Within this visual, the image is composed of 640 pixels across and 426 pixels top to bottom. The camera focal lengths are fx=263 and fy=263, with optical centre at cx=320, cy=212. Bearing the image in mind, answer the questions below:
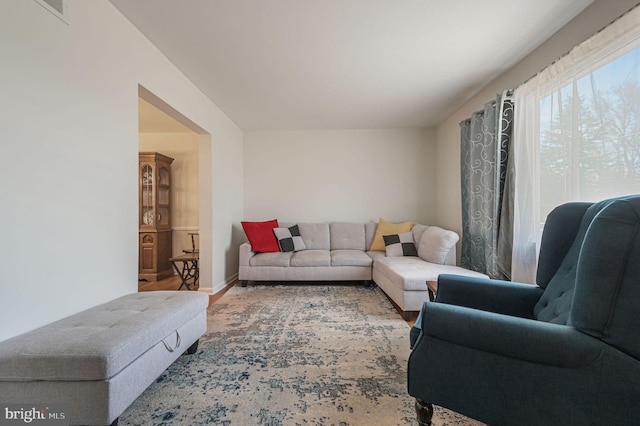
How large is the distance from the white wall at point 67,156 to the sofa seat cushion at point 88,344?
178 millimetres

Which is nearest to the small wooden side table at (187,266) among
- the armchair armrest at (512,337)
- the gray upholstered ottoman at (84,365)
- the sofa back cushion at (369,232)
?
the gray upholstered ottoman at (84,365)

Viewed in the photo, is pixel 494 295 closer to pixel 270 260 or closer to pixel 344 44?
pixel 344 44

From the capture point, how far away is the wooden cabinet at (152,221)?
4.05 m

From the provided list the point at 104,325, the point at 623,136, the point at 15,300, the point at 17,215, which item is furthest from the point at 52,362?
the point at 623,136

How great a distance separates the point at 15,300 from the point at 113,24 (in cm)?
185

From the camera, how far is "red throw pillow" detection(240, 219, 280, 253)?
3951 millimetres

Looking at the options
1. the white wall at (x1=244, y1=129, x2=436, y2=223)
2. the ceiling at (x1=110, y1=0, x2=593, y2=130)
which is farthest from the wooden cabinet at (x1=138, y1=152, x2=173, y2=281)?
the ceiling at (x1=110, y1=0, x2=593, y2=130)

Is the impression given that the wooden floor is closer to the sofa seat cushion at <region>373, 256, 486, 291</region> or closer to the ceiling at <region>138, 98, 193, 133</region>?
the sofa seat cushion at <region>373, 256, 486, 291</region>

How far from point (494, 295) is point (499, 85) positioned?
7.83 ft

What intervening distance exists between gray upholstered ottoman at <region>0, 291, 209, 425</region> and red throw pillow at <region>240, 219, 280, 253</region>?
8.29ft

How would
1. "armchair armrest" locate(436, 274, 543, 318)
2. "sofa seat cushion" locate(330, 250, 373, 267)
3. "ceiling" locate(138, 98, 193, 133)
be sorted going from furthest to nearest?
"sofa seat cushion" locate(330, 250, 373, 267)
"ceiling" locate(138, 98, 193, 133)
"armchair armrest" locate(436, 274, 543, 318)

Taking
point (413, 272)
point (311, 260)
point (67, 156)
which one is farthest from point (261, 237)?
point (67, 156)

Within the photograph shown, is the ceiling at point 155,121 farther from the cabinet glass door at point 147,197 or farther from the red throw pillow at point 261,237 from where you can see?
the red throw pillow at point 261,237

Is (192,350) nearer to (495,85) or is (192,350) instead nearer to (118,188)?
(118,188)
